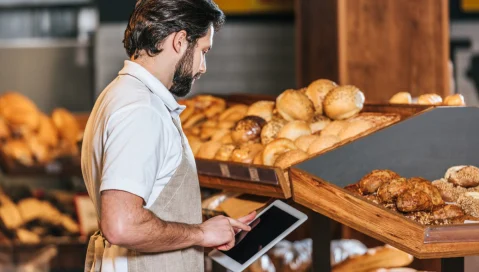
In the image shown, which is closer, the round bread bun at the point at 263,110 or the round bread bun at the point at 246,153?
the round bread bun at the point at 246,153

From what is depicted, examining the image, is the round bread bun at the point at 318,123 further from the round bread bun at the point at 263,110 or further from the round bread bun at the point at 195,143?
the round bread bun at the point at 195,143

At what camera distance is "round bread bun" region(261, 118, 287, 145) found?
3.05 metres

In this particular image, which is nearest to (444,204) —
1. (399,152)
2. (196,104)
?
(399,152)

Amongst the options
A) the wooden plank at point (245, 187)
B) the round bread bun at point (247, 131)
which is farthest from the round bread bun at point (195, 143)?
the wooden plank at point (245, 187)

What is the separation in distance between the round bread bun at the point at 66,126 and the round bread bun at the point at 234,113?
1.87 meters

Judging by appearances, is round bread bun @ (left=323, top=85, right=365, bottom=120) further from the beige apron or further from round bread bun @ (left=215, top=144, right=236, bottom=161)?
the beige apron

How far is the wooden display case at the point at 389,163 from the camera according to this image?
2.27m

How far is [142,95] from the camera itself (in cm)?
196

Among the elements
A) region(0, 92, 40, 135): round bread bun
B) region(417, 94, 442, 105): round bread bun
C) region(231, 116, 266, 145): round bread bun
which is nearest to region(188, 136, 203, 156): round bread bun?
region(231, 116, 266, 145): round bread bun

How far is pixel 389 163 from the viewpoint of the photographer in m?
2.72

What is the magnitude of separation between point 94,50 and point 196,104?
360 cm

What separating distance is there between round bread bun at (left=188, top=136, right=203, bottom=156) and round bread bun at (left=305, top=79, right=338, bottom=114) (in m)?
0.49

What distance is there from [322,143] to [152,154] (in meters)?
1.00

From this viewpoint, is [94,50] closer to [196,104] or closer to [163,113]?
[196,104]
